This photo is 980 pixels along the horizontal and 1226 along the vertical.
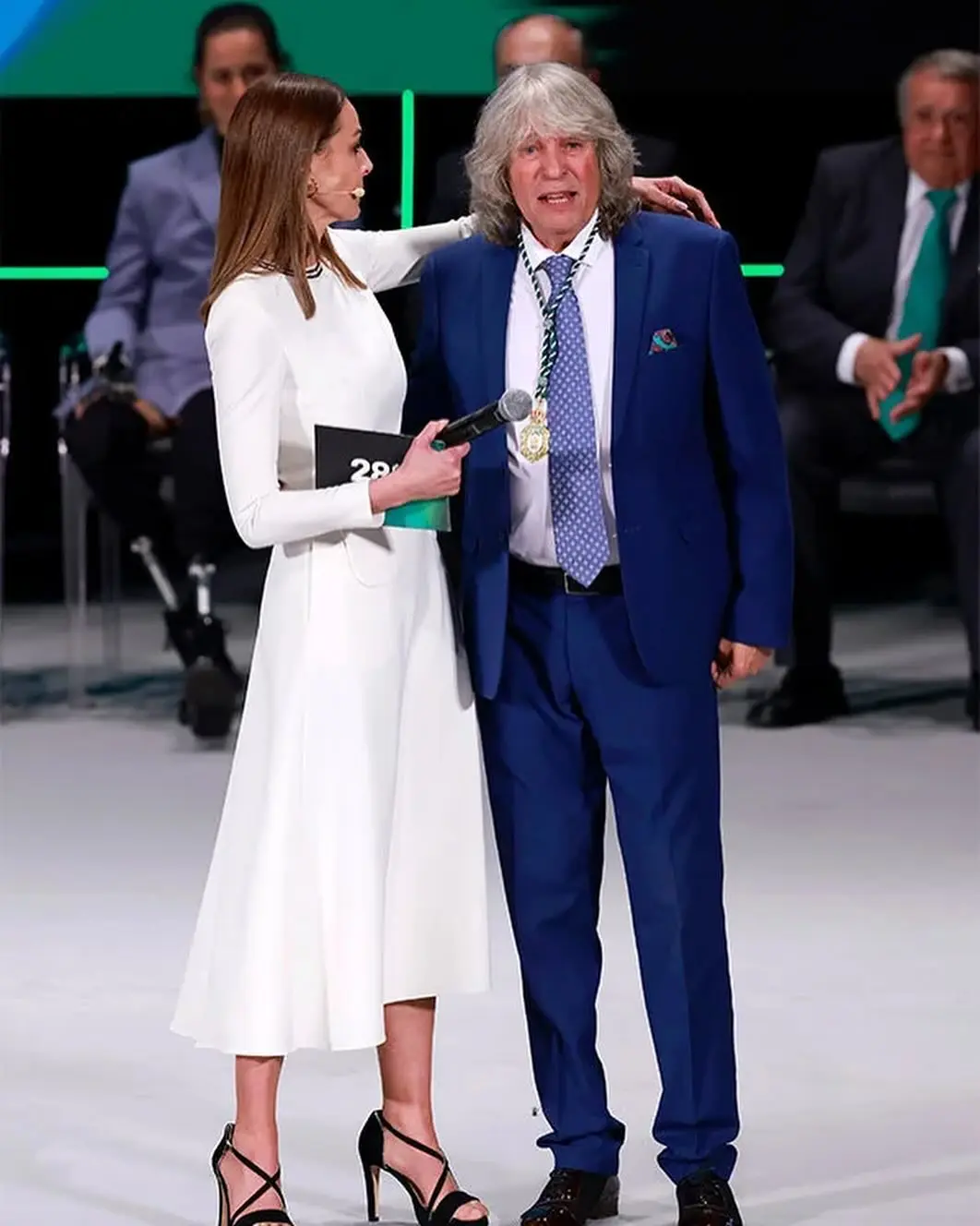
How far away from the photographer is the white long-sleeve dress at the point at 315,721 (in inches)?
116

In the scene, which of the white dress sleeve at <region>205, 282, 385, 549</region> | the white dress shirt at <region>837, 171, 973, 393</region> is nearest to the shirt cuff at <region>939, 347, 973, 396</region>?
the white dress shirt at <region>837, 171, 973, 393</region>

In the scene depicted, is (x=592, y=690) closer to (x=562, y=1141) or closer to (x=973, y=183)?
(x=562, y=1141)

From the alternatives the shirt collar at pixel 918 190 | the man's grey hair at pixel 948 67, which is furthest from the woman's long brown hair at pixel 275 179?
the man's grey hair at pixel 948 67

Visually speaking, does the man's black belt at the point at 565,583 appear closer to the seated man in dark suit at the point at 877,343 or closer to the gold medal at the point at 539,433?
the gold medal at the point at 539,433

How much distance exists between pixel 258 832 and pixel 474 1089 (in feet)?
2.69

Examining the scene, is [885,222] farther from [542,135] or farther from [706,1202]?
[706,1202]

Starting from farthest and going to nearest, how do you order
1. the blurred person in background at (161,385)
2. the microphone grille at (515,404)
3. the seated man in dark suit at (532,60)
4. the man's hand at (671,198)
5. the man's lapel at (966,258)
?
the man's lapel at (966,258), the blurred person in background at (161,385), the seated man in dark suit at (532,60), the man's hand at (671,198), the microphone grille at (515,404)

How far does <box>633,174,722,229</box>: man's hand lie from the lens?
126 inches

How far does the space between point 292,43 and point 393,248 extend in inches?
166

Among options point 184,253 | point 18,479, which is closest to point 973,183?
point 184,253

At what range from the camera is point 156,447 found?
22.2ft

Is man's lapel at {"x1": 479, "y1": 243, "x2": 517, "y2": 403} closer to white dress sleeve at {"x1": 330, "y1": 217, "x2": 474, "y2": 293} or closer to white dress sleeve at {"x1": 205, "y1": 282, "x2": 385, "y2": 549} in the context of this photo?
white dress sleeve at {"x1": 330, "y1": 217, "x2": 474, "y2": 293}

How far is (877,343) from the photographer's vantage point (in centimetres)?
684

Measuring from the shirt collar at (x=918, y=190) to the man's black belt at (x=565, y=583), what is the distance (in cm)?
399
